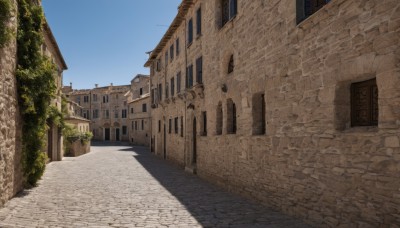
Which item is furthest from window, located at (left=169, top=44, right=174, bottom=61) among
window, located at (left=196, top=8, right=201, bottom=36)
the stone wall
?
the stone wall

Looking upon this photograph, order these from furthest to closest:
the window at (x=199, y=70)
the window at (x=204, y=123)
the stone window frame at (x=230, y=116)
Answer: the window at (x=199, y=70) → the window at (x=204, y=123) → the stone window frame at (x=230, y=116)

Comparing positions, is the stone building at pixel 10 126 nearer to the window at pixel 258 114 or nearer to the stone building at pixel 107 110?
the window at pixel 258 114

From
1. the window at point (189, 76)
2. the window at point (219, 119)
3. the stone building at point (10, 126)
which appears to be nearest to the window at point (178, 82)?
the window at point (189, 76)

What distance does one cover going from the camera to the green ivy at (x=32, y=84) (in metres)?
10.4

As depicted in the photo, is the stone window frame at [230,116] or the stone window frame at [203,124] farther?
the stone window frame at [203,124]

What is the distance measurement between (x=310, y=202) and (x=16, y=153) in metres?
8.26

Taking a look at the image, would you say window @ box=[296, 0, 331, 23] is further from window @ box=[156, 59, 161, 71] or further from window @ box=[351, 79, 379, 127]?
window @ box=[156, 59, 161, 71]

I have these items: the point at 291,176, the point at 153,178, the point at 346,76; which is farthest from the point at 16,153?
the point at 346,76

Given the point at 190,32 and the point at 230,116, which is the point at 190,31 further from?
the point at 230,116

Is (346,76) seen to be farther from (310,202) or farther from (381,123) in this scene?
(310,202)

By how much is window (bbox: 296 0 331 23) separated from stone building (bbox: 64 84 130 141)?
171ft

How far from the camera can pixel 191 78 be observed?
686 inches

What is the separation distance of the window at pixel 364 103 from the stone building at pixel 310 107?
19 millimetres

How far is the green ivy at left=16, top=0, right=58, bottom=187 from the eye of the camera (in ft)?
34.2
